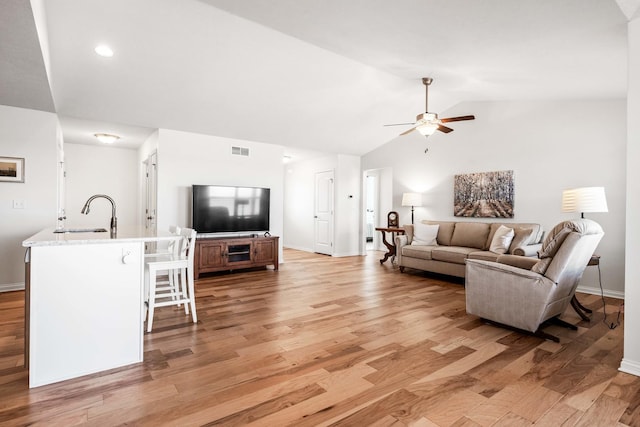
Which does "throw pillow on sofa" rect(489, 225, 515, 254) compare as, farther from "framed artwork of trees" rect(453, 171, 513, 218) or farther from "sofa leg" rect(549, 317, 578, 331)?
"sofa leg" rect(549, 317, 578, 331)

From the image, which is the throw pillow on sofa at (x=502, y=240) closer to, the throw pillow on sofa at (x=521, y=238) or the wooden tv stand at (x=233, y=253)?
the throw pillow on sofa at (x=521, y=238)

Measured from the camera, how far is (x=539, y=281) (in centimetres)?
284

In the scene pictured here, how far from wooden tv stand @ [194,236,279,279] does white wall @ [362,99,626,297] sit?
3112mm

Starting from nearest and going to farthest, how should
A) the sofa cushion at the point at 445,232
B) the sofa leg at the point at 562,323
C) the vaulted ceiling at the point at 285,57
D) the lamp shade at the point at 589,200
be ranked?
1. the vaulted ceiling at the point at 285,57
2. the sofa leg at the point at 562,323
3. the lamp shade at the point at 589,200
4. the sofa cushion at the point at 445,232

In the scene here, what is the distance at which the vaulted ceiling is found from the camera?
2562mm

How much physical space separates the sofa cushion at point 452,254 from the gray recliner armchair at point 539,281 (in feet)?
5.62

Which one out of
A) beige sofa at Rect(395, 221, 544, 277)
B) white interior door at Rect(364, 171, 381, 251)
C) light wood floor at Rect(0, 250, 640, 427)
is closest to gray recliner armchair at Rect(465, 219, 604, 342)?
light wood floor at Rect(0, 250, 640, 427)

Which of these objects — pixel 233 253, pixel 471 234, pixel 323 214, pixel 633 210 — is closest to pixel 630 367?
pixel 633 210

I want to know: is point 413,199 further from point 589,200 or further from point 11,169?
point 11,169

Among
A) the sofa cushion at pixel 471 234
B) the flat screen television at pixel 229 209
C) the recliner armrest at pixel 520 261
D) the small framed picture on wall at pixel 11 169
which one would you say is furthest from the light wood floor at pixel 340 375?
the flat screen television at pixel 229 209

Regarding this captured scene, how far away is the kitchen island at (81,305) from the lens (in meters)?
2.08

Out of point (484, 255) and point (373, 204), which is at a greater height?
point (373, 204)

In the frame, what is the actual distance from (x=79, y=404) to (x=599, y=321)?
14.6 ft

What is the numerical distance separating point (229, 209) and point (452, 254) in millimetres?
3734
